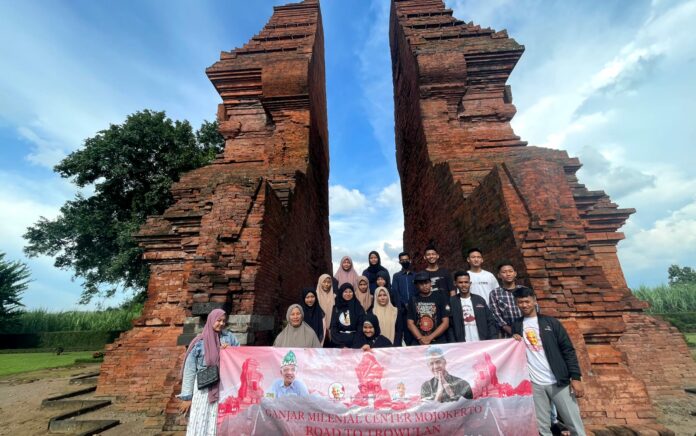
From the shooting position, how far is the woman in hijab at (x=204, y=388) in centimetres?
316

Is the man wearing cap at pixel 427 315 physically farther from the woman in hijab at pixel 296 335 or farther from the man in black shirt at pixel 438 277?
the woman in hijab at pixel 296 335

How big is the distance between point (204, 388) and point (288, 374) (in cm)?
88

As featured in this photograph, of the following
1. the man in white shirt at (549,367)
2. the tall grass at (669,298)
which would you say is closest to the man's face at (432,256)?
the man in white shirt at (549,367)

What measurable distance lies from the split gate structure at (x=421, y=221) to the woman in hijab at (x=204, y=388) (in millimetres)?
1127

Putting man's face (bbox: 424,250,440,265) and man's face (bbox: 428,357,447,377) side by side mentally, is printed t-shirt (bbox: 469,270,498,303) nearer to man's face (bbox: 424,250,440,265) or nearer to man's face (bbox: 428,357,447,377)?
man's face (bbox: 424,250,440,265)

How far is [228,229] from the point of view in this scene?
5.11m

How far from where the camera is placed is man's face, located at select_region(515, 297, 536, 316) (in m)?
3.11

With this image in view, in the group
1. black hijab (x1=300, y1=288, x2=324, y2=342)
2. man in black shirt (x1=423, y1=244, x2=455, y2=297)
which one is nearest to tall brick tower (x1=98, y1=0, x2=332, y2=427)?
black hijab (x1=300, y1=288, x2=324, y2=342)

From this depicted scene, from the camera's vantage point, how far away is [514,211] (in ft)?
14.7

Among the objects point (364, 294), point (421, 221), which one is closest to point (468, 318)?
point (364, 294)

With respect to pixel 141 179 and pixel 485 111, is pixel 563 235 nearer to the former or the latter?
pixel 485 111

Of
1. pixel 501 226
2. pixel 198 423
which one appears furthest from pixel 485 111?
pixel 198 423

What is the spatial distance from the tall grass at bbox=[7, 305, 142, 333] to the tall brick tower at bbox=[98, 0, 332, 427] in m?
20.6

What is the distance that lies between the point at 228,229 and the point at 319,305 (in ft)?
6.70
